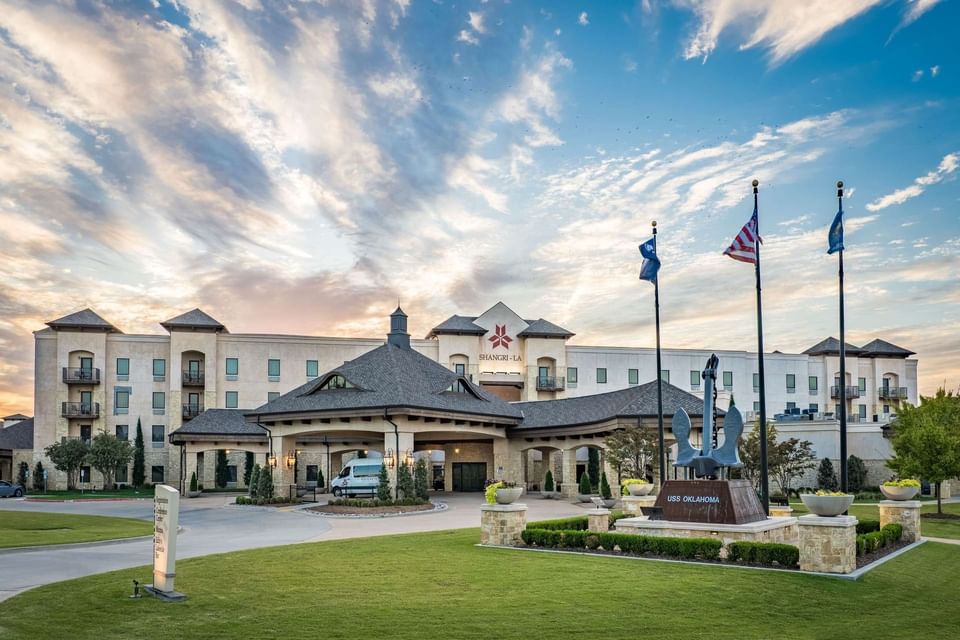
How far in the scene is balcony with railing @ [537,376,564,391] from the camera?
221 feet

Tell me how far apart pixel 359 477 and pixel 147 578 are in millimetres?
27508

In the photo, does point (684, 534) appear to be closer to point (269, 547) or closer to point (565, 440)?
point (269, 547)

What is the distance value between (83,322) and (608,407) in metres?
40.8

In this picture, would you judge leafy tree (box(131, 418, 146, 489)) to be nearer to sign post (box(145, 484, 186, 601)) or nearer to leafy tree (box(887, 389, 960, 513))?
leafy tree (box(887, 389, 960, 513))

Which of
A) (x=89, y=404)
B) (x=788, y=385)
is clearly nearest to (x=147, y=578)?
(x=89, y=404)

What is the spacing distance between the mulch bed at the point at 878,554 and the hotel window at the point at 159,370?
5526 cm

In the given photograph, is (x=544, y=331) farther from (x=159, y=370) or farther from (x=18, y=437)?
(x=18, y=437)

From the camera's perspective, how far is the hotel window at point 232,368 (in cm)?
6525

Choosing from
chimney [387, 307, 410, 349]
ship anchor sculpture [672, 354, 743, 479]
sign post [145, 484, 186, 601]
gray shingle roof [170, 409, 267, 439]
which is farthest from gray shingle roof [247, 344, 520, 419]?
sign post [145, 484, 186, 601]

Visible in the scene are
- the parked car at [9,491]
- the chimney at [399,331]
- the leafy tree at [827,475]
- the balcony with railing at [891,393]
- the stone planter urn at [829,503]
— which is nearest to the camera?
the stone planter urn at [829,503]

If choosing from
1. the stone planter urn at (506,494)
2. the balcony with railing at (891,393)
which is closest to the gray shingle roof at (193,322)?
the stone planter urn at (506,494)

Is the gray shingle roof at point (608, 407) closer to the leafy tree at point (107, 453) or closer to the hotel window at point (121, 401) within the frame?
the leafy tree at point (107, 453)

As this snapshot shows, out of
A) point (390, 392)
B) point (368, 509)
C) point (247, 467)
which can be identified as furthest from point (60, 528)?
point (247, 467)

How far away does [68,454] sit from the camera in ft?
187
